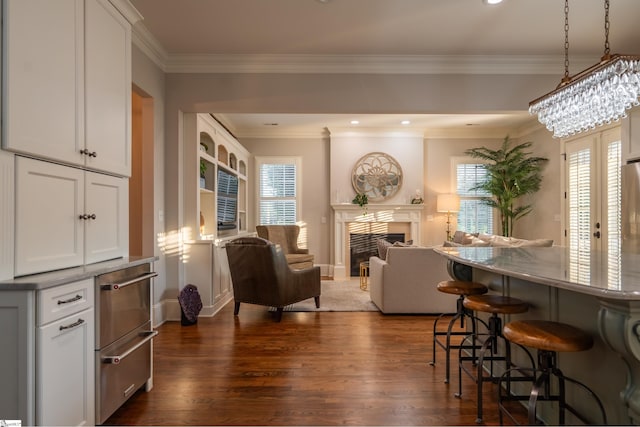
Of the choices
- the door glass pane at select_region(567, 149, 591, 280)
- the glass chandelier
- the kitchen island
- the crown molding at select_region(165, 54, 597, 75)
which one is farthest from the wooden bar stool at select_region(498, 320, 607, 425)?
the door glass pane at select_region(567, 149, 591, 280)

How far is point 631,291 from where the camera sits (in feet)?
3.82

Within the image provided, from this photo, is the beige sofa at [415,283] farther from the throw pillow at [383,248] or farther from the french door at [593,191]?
the french door at [593,191]

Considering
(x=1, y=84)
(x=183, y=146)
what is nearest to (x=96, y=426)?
(x=1, y=84)

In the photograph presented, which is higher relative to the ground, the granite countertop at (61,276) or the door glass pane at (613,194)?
the door glass pane at (613,194)

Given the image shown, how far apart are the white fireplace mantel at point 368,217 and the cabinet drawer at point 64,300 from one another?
5.47 metres

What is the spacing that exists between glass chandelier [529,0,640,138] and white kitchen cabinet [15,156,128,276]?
10.3ft

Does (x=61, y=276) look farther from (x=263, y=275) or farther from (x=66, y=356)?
(x=263, y=275)

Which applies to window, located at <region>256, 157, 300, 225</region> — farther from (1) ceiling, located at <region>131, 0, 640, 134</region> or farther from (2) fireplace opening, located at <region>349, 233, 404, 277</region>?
(1) ceiling, located at <region>131, 0, 640, 134</region>

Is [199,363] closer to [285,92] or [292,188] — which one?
[285,92]

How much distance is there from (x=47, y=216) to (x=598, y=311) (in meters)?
2.55

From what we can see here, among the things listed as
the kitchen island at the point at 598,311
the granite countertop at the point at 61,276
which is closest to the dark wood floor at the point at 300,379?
the kitchen island at the point at 598,311

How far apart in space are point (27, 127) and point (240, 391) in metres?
1.94

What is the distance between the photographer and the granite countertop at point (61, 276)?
1.42m

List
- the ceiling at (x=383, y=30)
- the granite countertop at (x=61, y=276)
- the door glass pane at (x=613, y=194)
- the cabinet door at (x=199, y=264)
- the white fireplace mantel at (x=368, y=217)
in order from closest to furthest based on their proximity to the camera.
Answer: the granite countertop at (x=61, y=276) → the ceiling at (x=383, y=30) → the cabinet door at (x=199, y=264) → the door glass pane at (x=613, y=194) → the white fireplace mantel at (x=368, y=217)
